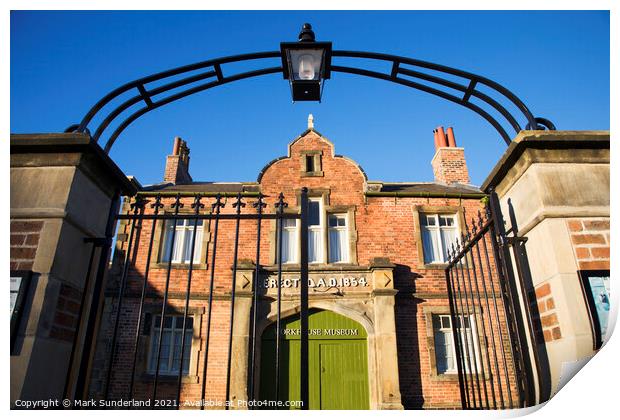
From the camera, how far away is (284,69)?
11.5 feet

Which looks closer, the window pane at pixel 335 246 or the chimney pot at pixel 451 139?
the window pane at pixel 335 246

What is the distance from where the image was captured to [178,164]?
1460 centimetres

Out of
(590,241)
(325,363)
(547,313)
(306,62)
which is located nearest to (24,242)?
(306,62)

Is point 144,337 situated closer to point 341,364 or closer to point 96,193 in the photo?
point 341,364

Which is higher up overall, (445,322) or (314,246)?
(314,246)

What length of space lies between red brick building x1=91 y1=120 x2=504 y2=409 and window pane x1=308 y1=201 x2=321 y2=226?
5cm

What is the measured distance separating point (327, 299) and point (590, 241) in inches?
316

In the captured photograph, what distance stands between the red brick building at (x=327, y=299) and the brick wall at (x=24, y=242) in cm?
587

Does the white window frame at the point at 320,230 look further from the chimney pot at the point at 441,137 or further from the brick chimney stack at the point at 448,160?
the chimney pot at the point at 441,137

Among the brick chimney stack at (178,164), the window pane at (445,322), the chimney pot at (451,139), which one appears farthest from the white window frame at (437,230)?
the brick chimney stack at (178,164)

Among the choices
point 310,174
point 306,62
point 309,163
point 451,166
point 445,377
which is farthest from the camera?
point 451,166

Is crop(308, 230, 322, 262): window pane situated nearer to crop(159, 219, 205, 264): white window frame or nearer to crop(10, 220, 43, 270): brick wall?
crop(159, 219, 205, 264): white window frame

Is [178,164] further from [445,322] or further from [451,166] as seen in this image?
[445,322]

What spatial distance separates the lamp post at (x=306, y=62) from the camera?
10.7 feet
